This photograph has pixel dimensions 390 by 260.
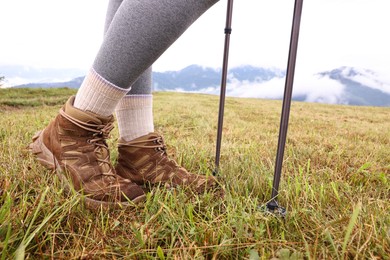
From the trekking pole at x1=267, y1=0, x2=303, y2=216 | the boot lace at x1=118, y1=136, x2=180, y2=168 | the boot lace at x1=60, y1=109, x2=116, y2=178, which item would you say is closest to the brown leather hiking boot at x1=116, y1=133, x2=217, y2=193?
the boot lace at x1=118, y1=136, x2=180, y2=168

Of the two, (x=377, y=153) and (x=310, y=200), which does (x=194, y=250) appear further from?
(x=377, y=153)

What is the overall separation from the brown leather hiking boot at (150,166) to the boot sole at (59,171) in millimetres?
228

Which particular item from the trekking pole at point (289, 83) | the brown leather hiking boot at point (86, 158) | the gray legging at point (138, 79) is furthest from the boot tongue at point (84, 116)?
the trekking pole at point (289, 83)

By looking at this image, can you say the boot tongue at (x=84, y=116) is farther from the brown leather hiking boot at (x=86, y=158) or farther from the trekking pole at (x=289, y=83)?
the trekking pole at (x=289, y=83)

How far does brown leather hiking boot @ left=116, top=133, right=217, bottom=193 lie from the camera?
164 centimetres

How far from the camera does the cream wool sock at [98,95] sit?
1277 millimetres

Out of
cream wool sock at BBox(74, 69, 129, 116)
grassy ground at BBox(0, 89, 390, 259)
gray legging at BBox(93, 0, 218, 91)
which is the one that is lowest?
grassy ground at BBox(0, 89, 390, 259)

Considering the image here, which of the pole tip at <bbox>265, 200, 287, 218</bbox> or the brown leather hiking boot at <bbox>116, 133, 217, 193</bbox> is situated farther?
the brown leather hiking boot at <bbox>116, 133, 217, 193</bbox>

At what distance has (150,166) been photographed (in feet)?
5.45

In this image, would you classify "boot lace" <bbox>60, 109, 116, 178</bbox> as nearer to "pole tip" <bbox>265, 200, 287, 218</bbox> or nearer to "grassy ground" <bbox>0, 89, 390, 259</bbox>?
"grassy ground" <bbox>0, 89, 390, 259</bbox>

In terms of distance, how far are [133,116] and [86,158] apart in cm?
37

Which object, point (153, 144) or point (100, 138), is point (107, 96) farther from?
point (153, 144)

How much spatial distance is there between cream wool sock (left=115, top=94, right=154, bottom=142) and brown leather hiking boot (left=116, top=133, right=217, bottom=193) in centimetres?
5

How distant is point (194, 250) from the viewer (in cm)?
100
